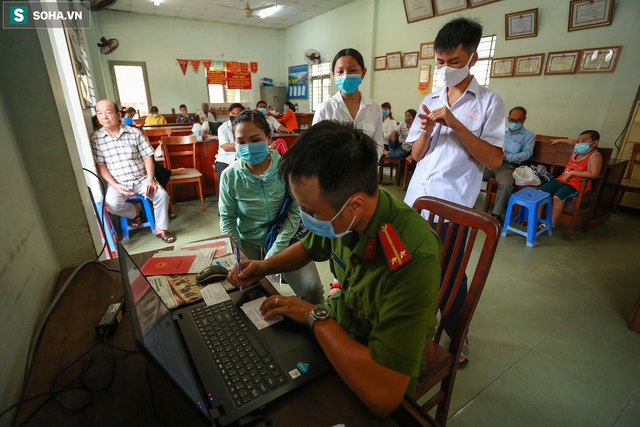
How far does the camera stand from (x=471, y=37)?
131 centimetres

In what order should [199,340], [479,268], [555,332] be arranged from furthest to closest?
1. [555,332]
2. [479,268]
3. [199,340]

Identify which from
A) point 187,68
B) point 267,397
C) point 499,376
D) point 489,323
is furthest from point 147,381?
A: point 187,68

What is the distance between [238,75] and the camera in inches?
381

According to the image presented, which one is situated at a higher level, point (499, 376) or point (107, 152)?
point (107, 152)

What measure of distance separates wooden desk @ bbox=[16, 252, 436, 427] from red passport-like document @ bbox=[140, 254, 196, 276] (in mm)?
262

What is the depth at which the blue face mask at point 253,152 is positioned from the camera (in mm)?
1494

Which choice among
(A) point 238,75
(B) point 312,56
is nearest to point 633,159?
(B) point 312,56

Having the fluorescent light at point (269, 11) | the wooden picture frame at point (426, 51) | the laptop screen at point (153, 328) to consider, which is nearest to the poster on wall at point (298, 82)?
the fluorescent light at point (269, 11)

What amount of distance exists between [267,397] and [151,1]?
919 cm

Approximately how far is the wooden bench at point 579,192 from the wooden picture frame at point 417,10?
11.2 feet

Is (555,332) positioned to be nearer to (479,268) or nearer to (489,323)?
(489,323)

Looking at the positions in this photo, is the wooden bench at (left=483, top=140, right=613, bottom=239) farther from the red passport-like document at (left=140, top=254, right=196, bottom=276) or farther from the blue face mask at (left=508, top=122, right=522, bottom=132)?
the red passport-like document at (left=140, top=254, right=196, bottom=276)

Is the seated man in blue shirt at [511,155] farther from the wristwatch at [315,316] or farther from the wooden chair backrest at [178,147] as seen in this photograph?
the wooden chair backrest at [178,147]

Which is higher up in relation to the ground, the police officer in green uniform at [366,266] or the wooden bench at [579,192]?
the police officer in green uniform at [366,266]
